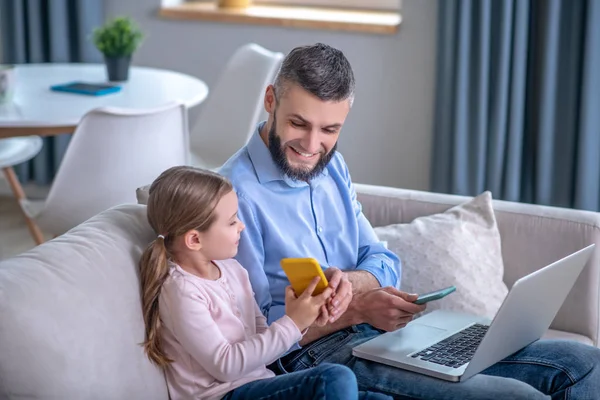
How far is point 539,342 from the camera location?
77.3 inches

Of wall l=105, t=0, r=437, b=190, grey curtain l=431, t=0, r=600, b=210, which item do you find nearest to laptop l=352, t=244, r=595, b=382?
grey curtain l=431, t=0, r=600, b=210

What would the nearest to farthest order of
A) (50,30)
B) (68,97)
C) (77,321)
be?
(77,321) < (68,97) < (50,30)

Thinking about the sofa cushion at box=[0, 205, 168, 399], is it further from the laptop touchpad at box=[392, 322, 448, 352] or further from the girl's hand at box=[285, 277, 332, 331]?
the laptop touchpad at box=[392, 322, 448, 352]

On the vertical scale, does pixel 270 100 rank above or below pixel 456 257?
above

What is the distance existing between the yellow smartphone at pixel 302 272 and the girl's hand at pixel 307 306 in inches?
0.4

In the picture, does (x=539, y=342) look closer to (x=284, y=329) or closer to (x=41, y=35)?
(x=284, y=329)

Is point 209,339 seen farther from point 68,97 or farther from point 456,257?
point 68,97

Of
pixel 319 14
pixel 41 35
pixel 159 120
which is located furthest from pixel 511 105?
pixel 41 35

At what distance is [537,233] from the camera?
244cm

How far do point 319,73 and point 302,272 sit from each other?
426mm

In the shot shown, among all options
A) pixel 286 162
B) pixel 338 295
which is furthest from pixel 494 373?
pixel 286 162

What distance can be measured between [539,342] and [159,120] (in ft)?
4.80

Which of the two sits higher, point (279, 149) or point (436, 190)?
point (279, 149)

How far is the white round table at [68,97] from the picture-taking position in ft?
9.71
